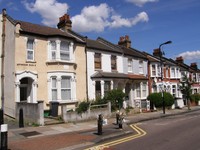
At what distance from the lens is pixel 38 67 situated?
21.2 m

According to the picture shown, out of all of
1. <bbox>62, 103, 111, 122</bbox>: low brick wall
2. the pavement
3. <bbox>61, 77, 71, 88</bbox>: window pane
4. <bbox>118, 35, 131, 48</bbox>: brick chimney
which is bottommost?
the pavement

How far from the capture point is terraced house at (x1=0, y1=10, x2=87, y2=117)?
1995 cm

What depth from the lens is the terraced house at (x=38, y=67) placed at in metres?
20.0

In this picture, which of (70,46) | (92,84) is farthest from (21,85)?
(92,84)

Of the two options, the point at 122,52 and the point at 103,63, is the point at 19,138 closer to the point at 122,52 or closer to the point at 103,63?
the point at 103,63

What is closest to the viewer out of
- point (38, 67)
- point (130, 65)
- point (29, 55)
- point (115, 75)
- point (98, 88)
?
point (29, 55)

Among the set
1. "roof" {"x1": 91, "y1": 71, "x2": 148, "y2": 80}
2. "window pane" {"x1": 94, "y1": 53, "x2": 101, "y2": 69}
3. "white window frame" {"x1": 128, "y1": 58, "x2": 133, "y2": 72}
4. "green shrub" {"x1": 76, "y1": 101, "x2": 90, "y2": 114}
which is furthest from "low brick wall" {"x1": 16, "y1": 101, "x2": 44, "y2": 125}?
"white window frame" {"x1": 128, "y1": 58, "x2": 133, "y2": 72}

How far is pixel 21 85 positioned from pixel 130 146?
13.0m

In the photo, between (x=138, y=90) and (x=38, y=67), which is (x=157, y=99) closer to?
(x=138, y=90)

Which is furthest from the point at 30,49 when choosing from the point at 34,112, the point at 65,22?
the point at 65,22

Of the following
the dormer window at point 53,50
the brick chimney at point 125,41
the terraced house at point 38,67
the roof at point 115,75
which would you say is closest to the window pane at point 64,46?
the terraced house at point 38,67

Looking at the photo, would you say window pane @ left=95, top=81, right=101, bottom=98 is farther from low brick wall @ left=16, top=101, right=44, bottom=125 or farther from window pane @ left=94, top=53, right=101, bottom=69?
low brick wall @ left=16, top=101, right=44, bottom=125

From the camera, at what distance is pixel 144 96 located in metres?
33.7

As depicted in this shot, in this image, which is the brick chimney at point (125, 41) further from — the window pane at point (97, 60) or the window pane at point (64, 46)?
the window pane at point (64, 46)
